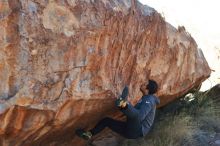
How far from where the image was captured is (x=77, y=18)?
17.4 feet

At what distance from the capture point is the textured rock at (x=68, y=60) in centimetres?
473

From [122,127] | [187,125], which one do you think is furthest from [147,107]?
[187,125]

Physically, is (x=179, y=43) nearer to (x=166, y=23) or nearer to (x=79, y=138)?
(x=166, y=23)

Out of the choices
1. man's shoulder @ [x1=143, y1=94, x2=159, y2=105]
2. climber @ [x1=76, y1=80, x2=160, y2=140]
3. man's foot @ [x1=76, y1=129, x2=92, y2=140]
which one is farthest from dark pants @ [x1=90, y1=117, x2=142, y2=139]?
man's shoulder @ [x1=143, y1=94, x2=159, y2=105]

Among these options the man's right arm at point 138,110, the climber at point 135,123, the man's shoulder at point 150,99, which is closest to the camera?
the man's right arm at point 138,110

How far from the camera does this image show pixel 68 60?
5.22 meters

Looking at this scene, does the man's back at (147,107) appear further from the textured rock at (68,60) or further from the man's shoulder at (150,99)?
the textured rock at (68,60)

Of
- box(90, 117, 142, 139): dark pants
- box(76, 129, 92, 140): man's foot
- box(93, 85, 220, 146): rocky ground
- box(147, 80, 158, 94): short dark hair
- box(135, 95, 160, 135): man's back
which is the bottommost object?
box(93, 85, 220, 146): rocky ground

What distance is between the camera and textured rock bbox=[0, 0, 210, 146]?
473 cm

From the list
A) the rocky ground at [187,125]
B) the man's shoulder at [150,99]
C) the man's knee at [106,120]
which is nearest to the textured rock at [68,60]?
the man's knee at [106,120]

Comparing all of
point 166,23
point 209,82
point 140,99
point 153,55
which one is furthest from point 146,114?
point 209,82

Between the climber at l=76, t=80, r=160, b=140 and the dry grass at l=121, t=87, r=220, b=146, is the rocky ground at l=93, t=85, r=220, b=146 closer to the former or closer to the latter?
the dry grass at l=121, t=87, r=220, b=146

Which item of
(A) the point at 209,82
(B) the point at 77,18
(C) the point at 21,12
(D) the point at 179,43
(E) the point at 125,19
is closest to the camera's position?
(C) the point at 21,12

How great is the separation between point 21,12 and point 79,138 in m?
2.59
